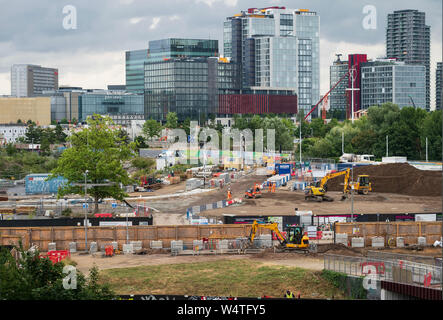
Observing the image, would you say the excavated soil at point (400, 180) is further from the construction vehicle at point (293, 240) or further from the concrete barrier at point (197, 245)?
the concrete barrier at point (197, 245)

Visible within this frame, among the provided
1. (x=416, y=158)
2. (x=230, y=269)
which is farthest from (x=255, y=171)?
(x=230, y=269)

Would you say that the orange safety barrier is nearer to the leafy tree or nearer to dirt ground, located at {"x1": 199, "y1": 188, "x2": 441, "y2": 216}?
the leafy tree

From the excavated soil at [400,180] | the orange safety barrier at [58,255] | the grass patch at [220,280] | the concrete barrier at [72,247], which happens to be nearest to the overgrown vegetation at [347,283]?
the grass patch at [220,280]

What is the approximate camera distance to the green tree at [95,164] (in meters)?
61.9

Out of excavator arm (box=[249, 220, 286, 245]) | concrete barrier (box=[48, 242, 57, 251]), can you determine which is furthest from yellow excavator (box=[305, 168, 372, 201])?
concrete barrier (box=[48, 242, 57, 251])

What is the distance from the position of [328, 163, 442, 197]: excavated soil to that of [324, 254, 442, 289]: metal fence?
3908 cm

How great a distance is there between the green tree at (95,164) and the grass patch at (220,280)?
69.3 feet

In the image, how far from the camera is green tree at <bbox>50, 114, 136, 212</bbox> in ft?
203

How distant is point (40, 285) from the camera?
29.0 meters

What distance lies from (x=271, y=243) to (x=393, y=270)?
1684 centimetres

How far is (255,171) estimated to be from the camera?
10562 centimetres

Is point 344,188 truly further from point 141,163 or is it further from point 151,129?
point 151,129
